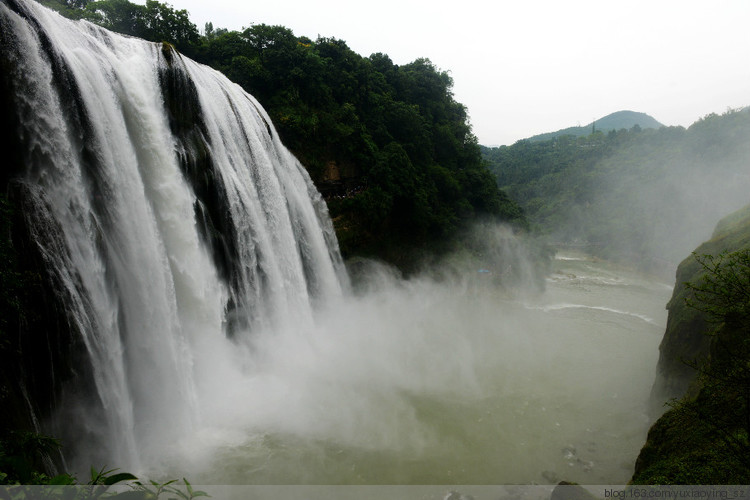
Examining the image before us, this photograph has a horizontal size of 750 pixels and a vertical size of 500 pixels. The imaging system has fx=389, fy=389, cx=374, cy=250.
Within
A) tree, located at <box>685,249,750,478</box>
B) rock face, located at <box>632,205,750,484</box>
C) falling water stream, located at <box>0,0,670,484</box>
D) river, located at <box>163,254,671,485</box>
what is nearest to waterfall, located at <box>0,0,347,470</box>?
falling water stream, located at <box>0,0,670,484</box>

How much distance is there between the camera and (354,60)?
2322 centimetres

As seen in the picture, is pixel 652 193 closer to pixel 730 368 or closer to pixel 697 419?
pixel 697 419

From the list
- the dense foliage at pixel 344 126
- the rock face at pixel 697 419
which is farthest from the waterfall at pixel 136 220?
the rock face at pixel 697 419

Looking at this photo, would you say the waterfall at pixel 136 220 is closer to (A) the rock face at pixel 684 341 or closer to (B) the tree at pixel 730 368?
(B) the tree at pixel 730 368

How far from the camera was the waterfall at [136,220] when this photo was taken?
6746 mm

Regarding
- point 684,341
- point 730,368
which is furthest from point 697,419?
point 684,341

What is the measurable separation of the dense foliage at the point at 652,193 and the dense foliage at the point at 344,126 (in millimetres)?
12497

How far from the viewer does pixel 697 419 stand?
21.2ft

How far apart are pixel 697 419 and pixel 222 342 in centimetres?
1006

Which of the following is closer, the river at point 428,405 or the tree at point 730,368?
the tree at point 730,368

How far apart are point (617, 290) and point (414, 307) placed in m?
17.1

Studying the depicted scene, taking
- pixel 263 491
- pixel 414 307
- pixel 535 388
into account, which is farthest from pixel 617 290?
pixel 263 491

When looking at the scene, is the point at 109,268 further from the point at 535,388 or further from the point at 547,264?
the point at 547,264

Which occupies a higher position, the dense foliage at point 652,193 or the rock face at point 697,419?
the dense foliage at point 652,193
